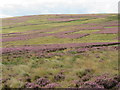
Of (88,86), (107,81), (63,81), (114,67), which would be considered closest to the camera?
(88,86)

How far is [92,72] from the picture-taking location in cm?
1000

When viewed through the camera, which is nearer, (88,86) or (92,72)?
(88,86)

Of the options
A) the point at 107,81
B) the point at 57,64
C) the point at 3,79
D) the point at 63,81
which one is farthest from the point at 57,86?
the point at 57,64

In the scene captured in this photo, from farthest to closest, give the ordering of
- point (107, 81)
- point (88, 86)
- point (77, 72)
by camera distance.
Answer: point (77, 72), point (107, 81), point (88, 86)

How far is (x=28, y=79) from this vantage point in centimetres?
930

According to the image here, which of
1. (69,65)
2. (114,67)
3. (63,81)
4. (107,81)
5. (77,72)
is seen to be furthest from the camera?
(69,65)

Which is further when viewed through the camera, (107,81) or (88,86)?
(107,81)

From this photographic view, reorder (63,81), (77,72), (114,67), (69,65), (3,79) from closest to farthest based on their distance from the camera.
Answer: (63,81) < (3,79) < (77,72) < (114,67) < (69,65)

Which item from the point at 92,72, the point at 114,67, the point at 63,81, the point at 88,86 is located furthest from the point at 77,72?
the point at 114,67

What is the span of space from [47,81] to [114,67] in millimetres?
5922

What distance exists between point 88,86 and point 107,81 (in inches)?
54.8

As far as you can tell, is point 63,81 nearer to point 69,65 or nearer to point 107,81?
point 107,81

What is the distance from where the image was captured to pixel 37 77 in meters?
9.59

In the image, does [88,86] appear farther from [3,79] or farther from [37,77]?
[3,79]
